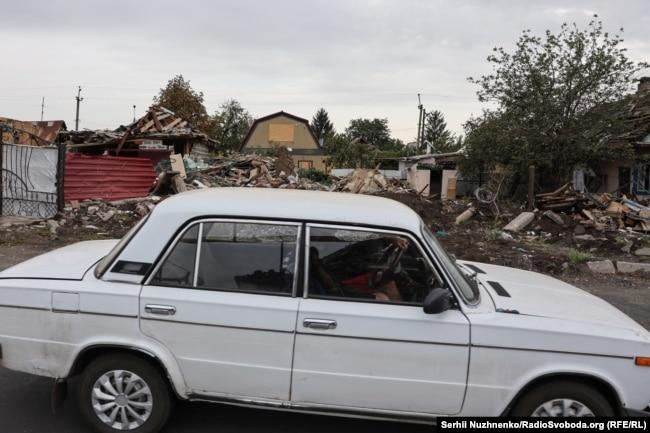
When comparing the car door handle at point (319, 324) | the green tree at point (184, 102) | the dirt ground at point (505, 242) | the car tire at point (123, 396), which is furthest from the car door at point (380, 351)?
the green tree at point (184, 102)

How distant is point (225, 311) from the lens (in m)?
3.21

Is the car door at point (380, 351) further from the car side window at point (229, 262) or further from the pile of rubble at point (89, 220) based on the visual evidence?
the pile of rubble at point (89, 220)

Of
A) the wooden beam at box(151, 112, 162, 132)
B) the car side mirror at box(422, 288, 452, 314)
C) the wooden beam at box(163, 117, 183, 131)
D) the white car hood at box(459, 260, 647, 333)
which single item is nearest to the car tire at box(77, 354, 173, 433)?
the car side mirror at box(422, 288, 452, 314)

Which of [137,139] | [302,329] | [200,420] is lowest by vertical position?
[200,420]

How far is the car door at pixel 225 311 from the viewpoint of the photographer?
3199mm

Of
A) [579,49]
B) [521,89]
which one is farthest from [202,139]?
[579,49]

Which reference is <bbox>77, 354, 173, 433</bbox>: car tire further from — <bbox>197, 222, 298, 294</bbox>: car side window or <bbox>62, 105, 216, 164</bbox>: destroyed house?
<bbox>62, 105, 216, 164</bbox>: destroyed house

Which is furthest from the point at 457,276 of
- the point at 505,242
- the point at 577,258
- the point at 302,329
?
the point at 505,242

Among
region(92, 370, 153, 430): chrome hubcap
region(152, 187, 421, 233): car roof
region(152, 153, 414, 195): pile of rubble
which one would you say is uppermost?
region(152, 153, 414, 195): pile of rubble

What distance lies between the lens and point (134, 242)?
3.39 meters

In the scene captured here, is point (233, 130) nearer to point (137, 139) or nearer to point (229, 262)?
point (137, 139)

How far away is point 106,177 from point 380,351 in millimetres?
14145

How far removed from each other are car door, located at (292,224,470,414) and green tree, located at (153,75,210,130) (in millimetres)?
42843

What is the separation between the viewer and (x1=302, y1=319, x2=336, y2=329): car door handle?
3.14 m
